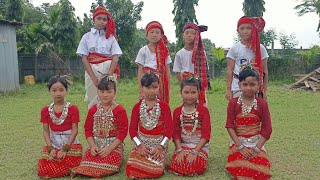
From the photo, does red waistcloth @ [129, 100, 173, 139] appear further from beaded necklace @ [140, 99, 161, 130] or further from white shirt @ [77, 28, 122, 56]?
white shirt @ [77, 28, 122, 56]

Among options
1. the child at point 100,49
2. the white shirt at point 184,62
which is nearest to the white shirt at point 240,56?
the white shirt at point 184,62

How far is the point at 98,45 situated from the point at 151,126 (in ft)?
4.82

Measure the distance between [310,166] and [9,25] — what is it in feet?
38.9

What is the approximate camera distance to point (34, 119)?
773 cm

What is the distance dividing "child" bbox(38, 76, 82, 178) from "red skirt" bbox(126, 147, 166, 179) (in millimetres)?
653

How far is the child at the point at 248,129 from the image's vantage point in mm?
3838

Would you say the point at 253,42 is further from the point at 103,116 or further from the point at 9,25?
the point at 9,25

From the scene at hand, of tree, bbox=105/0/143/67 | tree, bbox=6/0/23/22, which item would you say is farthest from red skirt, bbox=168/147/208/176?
tree, bbox=6/0/23/22

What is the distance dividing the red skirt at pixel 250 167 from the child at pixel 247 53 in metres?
0.98

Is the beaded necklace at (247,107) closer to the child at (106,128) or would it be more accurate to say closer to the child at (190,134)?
the child at (190,134)

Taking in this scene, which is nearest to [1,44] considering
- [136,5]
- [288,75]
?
[136,5]

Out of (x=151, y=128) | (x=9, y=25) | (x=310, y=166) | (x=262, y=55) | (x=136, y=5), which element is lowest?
(x=310, y=166)

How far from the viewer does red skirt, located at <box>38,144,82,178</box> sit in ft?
13.1

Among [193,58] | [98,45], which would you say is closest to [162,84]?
[193,58]
